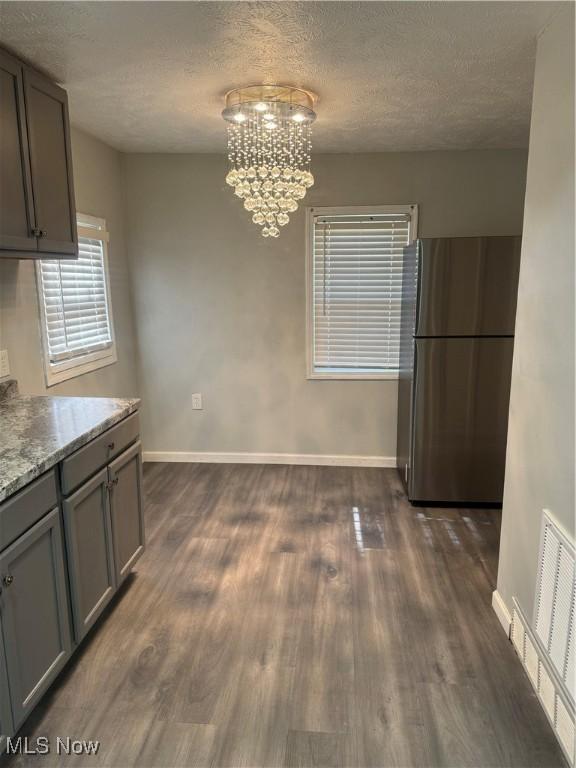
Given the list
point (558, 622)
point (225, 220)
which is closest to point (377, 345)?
point (225, 220)

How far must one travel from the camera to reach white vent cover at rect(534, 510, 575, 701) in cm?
155

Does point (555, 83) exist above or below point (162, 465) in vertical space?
above

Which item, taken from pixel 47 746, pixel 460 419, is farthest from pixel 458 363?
pixel 47 746

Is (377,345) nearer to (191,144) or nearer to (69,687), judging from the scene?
(191,144)

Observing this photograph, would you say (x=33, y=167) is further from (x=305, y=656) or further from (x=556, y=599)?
(x=556, y=599)

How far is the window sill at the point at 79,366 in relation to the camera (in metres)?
2.85

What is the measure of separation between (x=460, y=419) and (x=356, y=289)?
129 cm

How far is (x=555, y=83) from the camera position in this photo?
1753mm

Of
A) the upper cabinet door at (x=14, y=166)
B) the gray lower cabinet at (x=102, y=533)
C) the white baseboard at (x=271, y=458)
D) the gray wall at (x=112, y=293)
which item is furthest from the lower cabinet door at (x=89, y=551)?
the white baseboard at (x=271, y=458)

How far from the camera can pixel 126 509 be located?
2391 mm

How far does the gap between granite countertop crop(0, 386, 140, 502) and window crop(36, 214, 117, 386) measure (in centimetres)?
51

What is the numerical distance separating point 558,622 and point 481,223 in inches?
114

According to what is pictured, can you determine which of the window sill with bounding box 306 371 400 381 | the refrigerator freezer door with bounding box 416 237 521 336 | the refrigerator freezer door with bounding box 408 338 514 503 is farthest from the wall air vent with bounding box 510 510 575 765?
the window sill with bounding box 306 371 400 381

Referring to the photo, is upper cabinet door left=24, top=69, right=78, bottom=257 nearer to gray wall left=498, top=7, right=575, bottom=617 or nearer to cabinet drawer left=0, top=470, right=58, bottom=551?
cabinet drawer left=0, top=470, right=58, bottom=551
